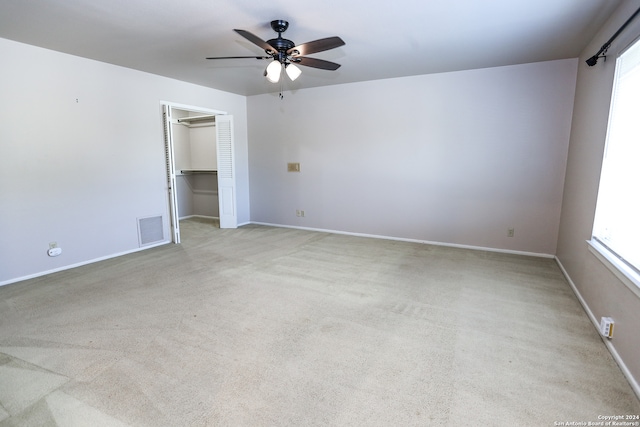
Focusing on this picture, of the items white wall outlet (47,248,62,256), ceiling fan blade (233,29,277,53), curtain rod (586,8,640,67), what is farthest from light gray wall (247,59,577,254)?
→ white wall outlet (47,248,62,256)

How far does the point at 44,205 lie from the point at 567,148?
6.66 meters

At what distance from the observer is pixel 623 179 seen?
2.22 metres

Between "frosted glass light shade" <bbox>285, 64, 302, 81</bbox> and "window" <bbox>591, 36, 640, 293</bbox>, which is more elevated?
"frosted glass light shade" <bbox>285, 64, 302, 81</bbox>

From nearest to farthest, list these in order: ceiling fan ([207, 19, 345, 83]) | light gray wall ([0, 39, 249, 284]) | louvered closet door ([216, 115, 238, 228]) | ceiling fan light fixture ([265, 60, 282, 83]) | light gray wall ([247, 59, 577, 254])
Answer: ceiling fan ([207, 19, 345, 83])
ceiling fan light fixture ([265, 60, 282, 83])
light gray wall ([0, 39, 249, 284])
light gray wall ([247, 59, 577, 254])
louvered closet door ([216, 115, 238, 228])

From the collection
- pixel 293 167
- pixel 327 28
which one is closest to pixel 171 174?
pixel 293 167

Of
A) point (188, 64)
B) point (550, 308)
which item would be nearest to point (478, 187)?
point (550, 308)

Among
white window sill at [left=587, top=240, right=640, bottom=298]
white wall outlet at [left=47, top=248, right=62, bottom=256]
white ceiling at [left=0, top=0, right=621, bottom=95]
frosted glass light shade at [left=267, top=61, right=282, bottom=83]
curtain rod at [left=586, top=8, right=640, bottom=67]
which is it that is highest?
white ceiling at [left=0, top=0, right=621, bottom=95]

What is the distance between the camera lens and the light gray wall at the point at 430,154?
4215 mm

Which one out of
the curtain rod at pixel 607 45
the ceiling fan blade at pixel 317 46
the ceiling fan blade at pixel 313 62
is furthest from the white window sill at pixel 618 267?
the ceiling fan blade at pixel 313 62

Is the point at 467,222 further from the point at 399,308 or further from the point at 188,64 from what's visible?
the point at 188,64

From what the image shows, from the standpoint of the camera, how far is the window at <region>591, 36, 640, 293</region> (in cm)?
203

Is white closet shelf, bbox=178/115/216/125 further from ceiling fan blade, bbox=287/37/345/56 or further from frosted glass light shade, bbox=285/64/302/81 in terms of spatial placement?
ceiling fan blade, bbox=287/37/345/56

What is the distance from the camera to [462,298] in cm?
307

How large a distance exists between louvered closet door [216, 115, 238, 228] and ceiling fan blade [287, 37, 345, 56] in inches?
132
